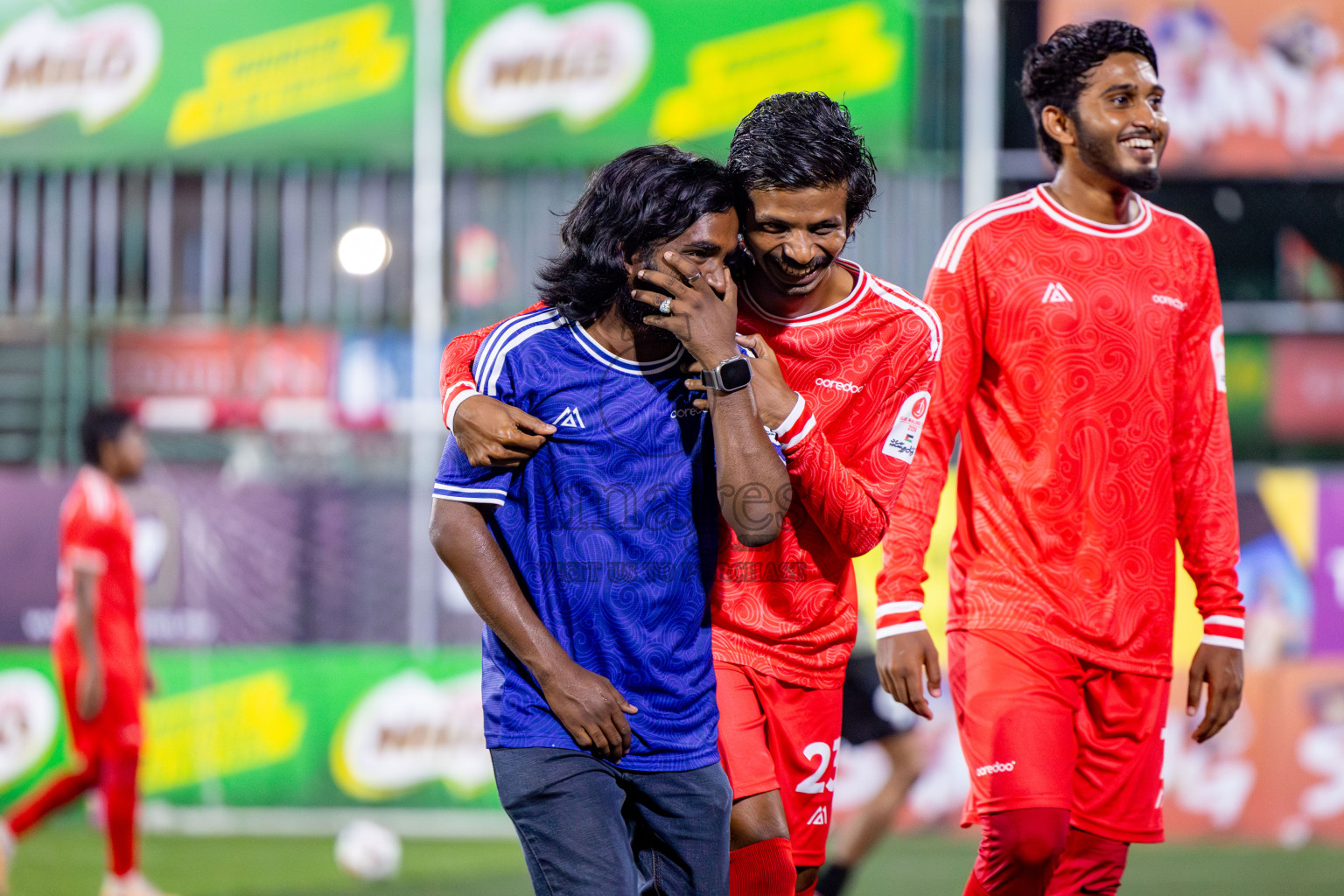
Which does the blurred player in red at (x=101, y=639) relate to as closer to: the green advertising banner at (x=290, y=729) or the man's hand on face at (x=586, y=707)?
the green advertising banner at (x=290, y=729)

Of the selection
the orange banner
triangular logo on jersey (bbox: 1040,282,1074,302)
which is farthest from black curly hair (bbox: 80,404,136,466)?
the orange banner

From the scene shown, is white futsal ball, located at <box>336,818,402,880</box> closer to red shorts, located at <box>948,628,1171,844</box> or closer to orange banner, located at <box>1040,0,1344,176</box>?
red shorts, located at <box>948,628,1171,844</box>

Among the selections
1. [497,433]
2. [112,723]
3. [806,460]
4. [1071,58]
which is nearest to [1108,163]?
[1071,58]

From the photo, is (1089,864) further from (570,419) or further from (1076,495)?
(570,419)

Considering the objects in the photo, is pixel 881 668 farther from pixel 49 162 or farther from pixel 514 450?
pixel 49 162

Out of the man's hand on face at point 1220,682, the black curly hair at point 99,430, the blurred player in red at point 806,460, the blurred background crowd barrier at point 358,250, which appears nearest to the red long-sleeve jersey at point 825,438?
the blurred player in red at point 806,460

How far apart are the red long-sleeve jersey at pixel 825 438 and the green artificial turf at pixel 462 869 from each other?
3.23 meters

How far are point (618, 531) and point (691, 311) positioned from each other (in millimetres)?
399

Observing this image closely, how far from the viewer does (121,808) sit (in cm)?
569

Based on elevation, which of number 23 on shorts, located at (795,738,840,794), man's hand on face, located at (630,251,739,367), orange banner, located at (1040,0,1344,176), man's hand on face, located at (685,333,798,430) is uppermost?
orange banner, located at (1040,0,1344,176)

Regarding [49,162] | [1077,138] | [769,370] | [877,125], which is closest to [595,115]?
[877,125]

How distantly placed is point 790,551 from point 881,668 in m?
0.38

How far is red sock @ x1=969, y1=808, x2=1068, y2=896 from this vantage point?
2.95m

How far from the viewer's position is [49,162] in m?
7.87
